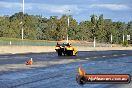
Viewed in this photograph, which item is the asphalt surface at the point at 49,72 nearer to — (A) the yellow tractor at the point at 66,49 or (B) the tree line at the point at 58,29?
(A) the yellow tractor at the point at 66,49

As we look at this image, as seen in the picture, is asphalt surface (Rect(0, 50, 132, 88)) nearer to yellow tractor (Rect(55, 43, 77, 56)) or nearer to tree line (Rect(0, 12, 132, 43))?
yellow tractor (Rect(55, 43, 77, 56))

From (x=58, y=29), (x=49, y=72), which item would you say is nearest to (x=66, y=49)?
(x=49, y=72)

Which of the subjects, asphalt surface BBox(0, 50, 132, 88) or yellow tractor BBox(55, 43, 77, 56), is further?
yellow tractor BBox(55, 43, 77, 56)

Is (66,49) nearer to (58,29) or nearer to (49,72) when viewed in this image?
(49,72)

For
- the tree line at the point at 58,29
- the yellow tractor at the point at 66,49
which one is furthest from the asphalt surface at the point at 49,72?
the tree line at the point at 58,29

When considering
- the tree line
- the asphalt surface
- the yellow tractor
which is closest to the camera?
the asphalt surface

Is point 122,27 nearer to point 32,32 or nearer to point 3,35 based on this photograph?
point 32,32

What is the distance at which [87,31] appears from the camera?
157 m

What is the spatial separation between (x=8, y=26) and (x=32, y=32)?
906cm

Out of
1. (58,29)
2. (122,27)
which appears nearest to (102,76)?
(58,29)

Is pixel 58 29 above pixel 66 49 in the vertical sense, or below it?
above

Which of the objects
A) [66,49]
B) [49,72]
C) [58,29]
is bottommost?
[49,72]

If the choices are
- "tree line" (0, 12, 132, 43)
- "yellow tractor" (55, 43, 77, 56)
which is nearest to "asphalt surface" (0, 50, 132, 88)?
"yellow tractor" (55, 43, 77, 56)

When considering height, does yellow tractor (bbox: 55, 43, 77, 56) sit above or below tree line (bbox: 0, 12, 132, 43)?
below
